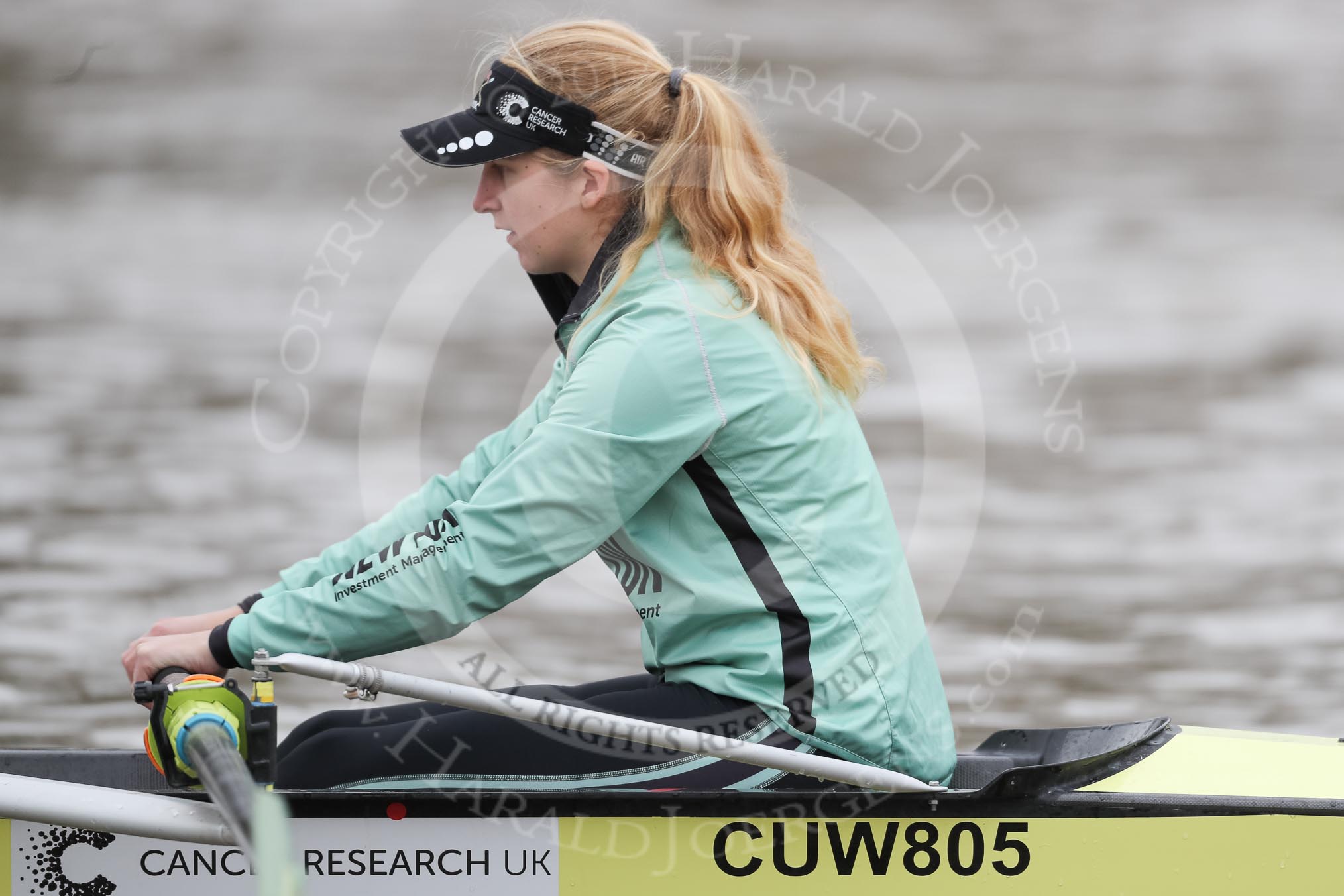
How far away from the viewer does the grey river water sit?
4.24 metres

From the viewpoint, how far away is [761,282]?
5.73 feet

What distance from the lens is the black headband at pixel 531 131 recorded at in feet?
5.81

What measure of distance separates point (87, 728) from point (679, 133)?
2683mm

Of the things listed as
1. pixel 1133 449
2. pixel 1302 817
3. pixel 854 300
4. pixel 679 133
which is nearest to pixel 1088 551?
pixel 1133 449

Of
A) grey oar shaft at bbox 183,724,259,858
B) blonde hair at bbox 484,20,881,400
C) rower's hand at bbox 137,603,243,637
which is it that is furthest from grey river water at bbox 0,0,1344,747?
blonde hair at bbox 484,20,881,400

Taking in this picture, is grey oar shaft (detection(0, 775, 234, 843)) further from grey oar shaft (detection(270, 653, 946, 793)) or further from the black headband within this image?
the black headband

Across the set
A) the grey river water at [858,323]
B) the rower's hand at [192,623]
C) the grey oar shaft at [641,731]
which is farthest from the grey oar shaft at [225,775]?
the grey river water at [858,323]

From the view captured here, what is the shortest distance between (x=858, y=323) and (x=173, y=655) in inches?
165

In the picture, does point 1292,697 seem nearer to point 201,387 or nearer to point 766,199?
point 766,199

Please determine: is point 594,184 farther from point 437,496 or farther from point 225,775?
point 225,775

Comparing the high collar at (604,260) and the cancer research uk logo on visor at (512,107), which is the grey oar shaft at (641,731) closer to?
the high collar at (604,260)

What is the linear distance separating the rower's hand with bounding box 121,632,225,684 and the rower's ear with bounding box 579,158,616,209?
761 mm

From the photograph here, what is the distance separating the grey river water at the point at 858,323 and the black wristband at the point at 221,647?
80.8 inches

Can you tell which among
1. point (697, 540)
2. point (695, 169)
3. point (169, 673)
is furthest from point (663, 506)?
point (169, 673)
